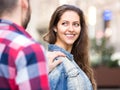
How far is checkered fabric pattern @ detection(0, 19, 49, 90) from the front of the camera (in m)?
2.24

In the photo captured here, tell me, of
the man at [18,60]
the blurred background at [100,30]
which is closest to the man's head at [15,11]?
the man at [18,60]

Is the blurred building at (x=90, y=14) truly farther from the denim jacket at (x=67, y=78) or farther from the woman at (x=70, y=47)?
the denim jacket at (x=67, y=78)

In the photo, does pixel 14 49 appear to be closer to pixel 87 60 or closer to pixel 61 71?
pixel 61 71

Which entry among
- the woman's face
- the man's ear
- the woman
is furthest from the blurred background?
the man's ear

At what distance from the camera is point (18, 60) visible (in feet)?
7.33

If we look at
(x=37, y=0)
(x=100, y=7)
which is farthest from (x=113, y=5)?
(x=37, y=0)

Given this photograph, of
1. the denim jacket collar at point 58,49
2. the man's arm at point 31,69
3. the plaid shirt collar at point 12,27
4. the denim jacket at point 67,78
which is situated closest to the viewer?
the man's arm at point 31,69

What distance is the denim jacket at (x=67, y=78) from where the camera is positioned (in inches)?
133

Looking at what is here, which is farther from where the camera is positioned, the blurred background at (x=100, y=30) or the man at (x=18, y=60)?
the blurred background at (x=100, y=30)

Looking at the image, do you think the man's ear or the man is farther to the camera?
the man's ear

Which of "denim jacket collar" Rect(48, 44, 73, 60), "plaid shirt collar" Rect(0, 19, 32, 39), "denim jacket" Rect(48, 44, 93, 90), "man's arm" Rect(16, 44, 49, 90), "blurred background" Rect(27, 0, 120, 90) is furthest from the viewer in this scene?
"blurred background" Rect(27, 0, 120, 90)

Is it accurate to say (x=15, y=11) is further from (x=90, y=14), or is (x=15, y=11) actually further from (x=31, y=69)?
(x=90, y=14)

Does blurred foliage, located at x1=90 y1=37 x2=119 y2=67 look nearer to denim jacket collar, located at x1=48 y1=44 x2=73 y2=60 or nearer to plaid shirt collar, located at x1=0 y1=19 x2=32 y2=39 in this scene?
denim jacket collar, located at x1=48 y1=44 x2=73 y2=60

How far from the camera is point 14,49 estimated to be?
2256 millimetres
